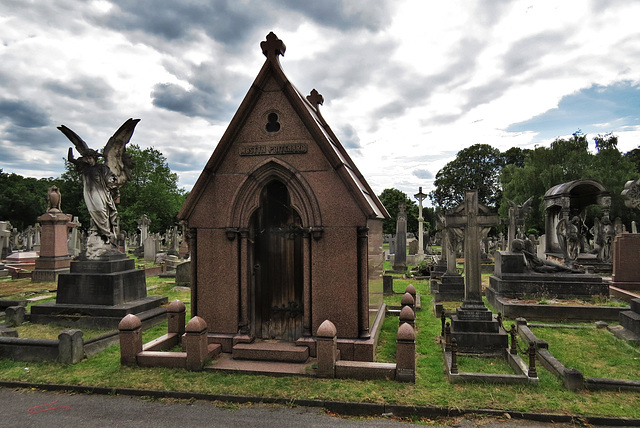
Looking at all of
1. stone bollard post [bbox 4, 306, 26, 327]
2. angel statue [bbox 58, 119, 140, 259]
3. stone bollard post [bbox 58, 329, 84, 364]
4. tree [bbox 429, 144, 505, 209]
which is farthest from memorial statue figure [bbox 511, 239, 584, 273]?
tree [bbox 429, 144, 505, 209]

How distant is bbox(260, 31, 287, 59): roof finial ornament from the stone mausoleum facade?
0.8 inches

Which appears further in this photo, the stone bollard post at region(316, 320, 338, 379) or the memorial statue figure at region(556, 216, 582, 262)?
the memorial statue figure at region(556, 216, 582, 262)

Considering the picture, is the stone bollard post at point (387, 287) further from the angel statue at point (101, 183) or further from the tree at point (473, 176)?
the tree at point (473, 176)

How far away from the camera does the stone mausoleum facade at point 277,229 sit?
721 cm

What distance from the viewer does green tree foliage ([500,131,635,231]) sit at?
34.1 m

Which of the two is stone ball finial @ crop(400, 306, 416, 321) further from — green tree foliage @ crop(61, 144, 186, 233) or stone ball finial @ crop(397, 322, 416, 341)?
green tree foliage @ crop(61, 144, 186, 233)

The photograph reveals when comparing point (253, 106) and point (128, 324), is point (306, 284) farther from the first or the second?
point (253, 106)

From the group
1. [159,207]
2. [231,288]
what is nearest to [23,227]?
[159,207]

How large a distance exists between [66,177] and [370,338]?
2372 inches

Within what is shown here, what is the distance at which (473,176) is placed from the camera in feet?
178

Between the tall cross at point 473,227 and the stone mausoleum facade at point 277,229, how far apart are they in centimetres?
210

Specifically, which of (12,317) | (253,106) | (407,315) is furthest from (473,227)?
(12,317)

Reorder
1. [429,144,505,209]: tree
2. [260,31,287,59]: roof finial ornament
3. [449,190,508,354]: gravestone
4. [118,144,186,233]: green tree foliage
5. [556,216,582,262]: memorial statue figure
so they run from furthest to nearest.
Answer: [429,144,505,209]: tree, [118,144,186,233]: green tree foliage, [556,216,582,262]: memorial statue figure, [260,31,287,59]: roof finial ornament, [449,190,508,354]: gravestone

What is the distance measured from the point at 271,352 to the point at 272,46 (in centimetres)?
629
